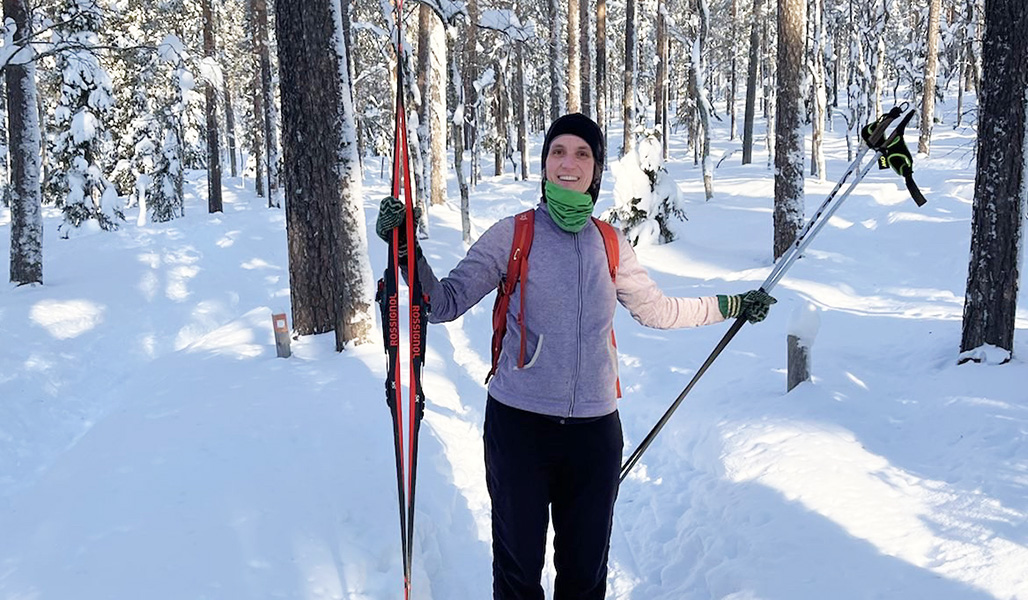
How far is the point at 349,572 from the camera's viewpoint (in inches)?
158

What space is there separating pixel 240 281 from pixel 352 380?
10443mm

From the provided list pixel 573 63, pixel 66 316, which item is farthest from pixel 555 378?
pixel 573 63

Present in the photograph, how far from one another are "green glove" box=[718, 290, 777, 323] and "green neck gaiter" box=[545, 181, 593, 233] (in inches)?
34.7

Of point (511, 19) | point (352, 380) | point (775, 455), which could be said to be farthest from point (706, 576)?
point (511, 19)

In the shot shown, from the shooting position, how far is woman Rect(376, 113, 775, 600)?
9.15 ft

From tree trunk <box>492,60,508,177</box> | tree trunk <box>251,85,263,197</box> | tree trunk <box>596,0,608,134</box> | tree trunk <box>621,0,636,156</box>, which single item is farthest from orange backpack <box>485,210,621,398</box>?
tree trunk <box>251,85,263,197</box>

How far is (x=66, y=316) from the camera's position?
40.7 feet

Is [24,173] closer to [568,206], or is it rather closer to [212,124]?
[568,206]

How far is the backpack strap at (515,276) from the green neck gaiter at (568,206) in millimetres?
101

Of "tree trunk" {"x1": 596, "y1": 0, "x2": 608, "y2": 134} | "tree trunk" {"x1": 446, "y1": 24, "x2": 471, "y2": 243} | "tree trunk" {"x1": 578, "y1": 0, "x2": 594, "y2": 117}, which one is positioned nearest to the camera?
"tree trunk" {"x1": 446, "y1": 24, "x2": 471, "y2": 243}

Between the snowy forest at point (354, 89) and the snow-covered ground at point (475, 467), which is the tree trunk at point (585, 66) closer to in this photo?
the snowy forest at point (354, 89)

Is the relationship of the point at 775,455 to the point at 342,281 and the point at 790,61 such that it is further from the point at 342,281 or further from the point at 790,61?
the point at 790,61

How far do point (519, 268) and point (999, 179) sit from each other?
5.82 metres

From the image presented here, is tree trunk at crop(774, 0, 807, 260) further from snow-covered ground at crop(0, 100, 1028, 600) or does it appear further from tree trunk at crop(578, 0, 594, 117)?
tree trunk at crop(578, 0, 594, 117)
